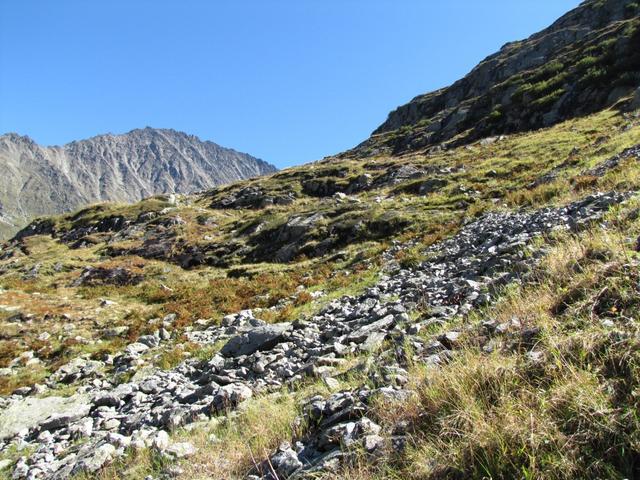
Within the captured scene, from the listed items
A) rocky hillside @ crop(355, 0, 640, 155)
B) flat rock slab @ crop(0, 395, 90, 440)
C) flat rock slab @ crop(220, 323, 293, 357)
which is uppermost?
rocky hillside @ crop(355, 0, 640, 155)

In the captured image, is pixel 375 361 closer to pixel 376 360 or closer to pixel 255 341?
pixel 376 360

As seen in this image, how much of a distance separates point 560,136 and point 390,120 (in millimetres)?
95002

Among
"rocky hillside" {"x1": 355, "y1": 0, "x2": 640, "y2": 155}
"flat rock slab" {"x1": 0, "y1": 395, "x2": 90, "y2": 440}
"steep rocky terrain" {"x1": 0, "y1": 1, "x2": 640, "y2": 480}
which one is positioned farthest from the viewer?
"rocky hillside" {"x1": 355, "y1": 0, "x2": 640, "y2": 155}

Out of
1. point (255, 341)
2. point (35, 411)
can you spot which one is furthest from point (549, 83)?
point (35, 411)

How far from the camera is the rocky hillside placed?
53875mm

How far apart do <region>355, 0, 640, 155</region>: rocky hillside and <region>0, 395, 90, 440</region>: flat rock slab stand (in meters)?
60.3

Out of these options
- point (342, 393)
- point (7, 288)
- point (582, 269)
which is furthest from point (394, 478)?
point (7, 288)

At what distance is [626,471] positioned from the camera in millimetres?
2631

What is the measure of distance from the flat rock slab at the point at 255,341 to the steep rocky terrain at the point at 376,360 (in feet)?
0.19

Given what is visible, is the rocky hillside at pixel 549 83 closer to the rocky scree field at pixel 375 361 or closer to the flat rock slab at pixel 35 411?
the rocky scree field at pixel 375 361

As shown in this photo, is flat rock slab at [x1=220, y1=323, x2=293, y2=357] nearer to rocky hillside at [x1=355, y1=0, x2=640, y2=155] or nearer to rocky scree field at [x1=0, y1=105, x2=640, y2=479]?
rocky scree field at [x1=0, y1=105, x2=640, y2=479]

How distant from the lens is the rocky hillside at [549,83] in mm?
53875

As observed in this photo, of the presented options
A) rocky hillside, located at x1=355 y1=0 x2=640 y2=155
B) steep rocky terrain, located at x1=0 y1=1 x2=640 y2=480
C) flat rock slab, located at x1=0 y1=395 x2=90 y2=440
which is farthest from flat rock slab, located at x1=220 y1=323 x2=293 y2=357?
rocky hillside, located at x1=355 y1=0 x2=640 y2=155

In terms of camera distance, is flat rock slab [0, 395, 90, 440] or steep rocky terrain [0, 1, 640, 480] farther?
flat rock slab [0, 395, 90, 440]
